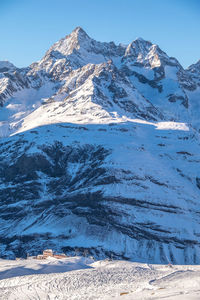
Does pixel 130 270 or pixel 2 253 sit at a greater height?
pixel 130 270

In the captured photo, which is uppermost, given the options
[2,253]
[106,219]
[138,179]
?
[138,179]

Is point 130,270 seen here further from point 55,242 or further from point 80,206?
point 80,206

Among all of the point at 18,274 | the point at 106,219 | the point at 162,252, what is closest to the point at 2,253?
the point at 106,219

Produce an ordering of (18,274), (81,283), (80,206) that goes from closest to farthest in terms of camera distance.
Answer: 1. (81,283)
2. (18,274)
3. (80,206)

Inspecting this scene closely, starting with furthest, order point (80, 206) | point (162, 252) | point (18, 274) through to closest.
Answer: point (80, 206), point (162, 252), point (18, 274)

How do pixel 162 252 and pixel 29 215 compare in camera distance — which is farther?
pixel 29 215

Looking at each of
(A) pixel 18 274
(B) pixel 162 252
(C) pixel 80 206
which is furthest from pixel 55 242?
(A) pixel 18 274

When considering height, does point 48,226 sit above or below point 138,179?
below

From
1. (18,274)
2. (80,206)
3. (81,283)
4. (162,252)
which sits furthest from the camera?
(80,206)

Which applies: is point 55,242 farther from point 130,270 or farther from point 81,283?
point 81,283
